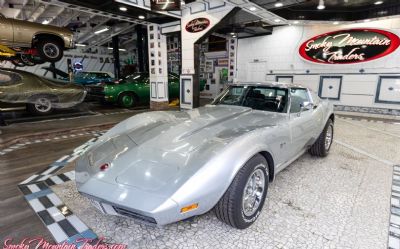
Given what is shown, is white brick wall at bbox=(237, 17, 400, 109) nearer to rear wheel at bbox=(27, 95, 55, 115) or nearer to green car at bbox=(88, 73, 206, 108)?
green car at bbox=(88, 73, 206, 108)

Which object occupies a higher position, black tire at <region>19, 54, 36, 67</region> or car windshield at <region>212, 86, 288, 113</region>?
black tire at <region>19, 54, 36, 67</region>

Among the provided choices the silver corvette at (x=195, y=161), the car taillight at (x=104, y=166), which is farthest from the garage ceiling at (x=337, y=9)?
the car taillight at (x=104, y=166)

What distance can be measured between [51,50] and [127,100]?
290 cm

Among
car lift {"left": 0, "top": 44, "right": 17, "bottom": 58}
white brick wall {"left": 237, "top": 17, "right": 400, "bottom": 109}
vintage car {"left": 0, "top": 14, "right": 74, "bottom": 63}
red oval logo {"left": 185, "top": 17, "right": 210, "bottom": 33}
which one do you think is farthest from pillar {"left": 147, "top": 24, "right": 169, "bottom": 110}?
car lift {"left": 0, "top": 44, "right": 17, "bottom": 58}

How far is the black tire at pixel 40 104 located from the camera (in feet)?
20.5

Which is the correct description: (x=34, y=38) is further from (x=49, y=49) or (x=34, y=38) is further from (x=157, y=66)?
(x=157, y=66)

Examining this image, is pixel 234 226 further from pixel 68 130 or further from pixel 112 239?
pixel 68 130

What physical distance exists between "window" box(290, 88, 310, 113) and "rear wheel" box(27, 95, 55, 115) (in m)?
6.48

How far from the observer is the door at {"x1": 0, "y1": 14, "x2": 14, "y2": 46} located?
547 centimetres

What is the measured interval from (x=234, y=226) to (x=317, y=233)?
0.69m

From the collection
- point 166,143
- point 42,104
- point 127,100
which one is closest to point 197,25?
point 127,100

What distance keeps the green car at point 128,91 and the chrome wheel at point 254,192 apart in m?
7.42

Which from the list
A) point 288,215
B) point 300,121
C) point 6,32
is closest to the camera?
point 288,215

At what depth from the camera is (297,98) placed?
2.89 metres
